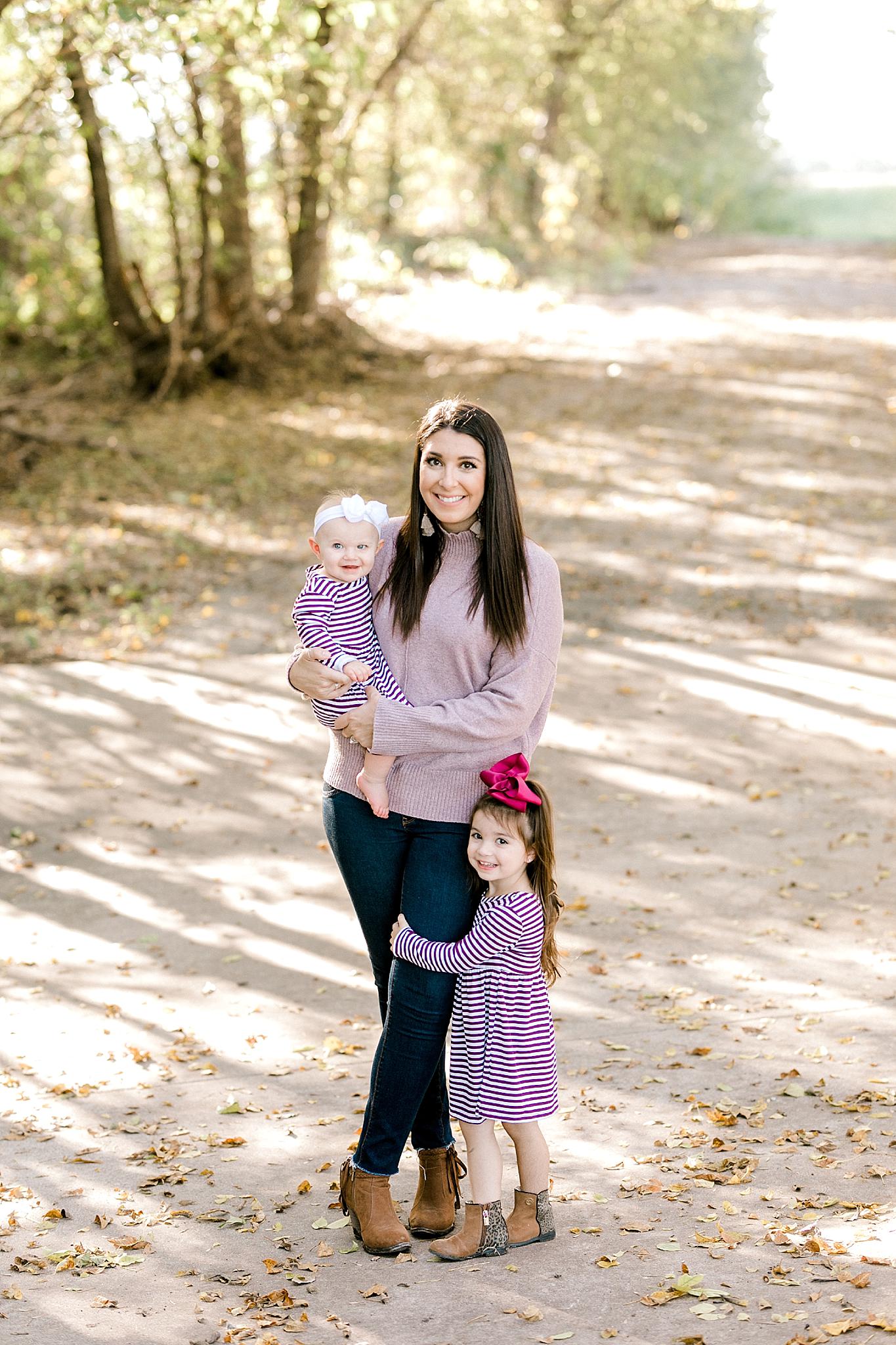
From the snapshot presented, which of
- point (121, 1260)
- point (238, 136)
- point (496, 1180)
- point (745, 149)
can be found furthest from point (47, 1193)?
point (745, 149)

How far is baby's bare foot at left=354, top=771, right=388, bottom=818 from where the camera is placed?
11.2 ft

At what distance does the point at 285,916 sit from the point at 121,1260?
271 cm

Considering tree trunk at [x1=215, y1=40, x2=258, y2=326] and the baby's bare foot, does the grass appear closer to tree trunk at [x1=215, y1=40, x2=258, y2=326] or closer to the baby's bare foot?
tree trunk at [x1=215, y1=40, x2=258, y2=326]

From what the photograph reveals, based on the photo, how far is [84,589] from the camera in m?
11.0

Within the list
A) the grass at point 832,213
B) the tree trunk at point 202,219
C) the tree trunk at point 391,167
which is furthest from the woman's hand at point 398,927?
the grass at point 832,213

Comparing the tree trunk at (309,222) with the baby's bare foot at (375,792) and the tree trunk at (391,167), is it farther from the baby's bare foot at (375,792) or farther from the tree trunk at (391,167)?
the baby's bare foot at (375,792)

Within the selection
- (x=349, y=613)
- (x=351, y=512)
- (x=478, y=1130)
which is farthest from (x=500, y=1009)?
(x=351, y=512)

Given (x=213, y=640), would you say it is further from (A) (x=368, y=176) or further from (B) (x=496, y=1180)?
(A) (x=368, y=176)

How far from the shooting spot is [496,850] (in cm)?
334

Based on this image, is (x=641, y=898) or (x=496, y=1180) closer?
(x=496, y=1180)

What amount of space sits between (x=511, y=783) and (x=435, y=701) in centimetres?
27

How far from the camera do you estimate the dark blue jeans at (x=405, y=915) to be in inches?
136

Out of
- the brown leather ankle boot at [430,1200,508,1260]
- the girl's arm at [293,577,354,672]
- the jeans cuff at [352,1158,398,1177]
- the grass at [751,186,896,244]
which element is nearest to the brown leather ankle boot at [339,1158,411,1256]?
the jeans cuff at [352,1158,398,1177]

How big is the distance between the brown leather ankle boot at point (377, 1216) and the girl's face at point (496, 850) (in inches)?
34.6
